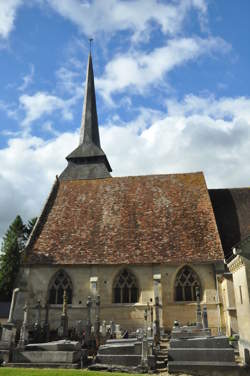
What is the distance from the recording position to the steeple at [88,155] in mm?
32969

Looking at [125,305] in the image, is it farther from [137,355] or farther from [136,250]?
[137,355]

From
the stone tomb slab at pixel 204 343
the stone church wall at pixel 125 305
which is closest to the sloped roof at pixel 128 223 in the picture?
the stone church wall at pixel 125 305

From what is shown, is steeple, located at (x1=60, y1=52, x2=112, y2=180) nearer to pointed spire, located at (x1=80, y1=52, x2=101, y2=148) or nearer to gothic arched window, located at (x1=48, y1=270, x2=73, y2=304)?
pointed spire, located at (x1=80, y1=52, x2=101, y2=148)

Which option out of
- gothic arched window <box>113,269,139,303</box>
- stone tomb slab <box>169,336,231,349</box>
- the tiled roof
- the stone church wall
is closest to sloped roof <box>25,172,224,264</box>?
the stone church wall

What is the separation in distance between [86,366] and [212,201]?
607 inches

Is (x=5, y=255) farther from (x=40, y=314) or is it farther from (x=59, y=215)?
(x=40, y=314)

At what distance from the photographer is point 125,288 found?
19.9 meters

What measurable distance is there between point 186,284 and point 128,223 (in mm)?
5287

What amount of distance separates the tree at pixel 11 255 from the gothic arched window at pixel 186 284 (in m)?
23.2

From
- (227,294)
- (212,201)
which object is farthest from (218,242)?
(212,201)

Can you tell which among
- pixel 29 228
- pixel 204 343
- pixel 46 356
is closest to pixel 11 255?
pixel 29 228

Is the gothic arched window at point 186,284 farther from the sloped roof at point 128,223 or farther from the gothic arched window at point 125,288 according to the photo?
the gothic arched window at point 125,288

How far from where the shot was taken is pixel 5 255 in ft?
133

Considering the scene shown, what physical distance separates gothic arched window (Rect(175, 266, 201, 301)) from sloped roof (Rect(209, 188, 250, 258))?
2.31 m
